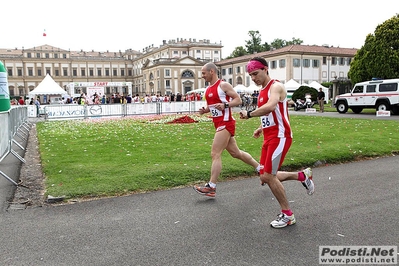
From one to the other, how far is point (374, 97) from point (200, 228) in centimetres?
2416

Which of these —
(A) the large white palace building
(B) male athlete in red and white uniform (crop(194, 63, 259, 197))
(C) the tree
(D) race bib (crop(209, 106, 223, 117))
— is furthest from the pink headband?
(A) the large white palace building

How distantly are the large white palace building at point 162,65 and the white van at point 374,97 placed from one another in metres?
39.6

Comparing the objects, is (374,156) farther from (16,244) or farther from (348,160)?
(16,244)

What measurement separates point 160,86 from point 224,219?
296ft

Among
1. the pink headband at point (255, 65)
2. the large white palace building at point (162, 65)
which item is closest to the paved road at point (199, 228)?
the pink headband at point (255, 65)

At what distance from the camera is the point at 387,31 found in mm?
40938

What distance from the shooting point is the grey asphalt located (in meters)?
3.56

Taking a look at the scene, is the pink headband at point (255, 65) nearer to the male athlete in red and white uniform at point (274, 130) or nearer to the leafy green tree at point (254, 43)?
the male athlete in red and white uniform at point (274, 130)

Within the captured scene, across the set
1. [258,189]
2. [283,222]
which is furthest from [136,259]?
[258,189]

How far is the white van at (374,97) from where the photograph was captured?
2381 cm

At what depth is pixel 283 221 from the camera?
4293 mm

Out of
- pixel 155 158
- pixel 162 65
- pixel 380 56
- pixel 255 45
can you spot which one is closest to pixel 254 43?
pixel 255 45

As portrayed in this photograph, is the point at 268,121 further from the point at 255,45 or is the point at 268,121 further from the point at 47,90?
the point at 255,45

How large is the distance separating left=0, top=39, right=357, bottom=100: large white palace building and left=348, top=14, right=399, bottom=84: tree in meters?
23.5
